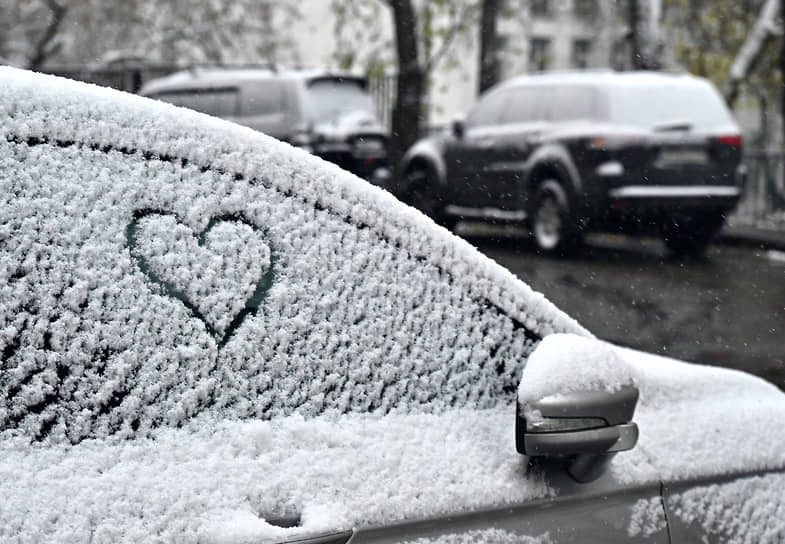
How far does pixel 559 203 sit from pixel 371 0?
362 inches

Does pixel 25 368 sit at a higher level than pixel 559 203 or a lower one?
higher

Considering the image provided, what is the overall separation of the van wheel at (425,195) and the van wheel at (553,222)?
62.4 inches

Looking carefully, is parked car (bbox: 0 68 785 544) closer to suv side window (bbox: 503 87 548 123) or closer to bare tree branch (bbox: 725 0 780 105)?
suv side window (bbox: 503 87 548 123)

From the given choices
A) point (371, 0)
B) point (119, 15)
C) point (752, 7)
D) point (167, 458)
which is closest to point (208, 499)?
point (167, 458)

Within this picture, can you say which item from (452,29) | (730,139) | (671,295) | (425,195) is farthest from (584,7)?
(671,295)

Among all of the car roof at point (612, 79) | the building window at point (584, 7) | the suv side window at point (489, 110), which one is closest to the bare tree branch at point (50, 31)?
the building window at point (584, 7)

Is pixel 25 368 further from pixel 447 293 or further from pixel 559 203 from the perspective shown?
pixel 559 203

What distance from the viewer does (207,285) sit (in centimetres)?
174

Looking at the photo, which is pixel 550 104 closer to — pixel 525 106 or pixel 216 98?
pixel 525 106

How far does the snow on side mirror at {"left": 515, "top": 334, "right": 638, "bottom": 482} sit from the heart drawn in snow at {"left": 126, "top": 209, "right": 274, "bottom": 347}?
46cm

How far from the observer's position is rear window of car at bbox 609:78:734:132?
11.7 metres

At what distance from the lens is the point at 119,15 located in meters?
30.8

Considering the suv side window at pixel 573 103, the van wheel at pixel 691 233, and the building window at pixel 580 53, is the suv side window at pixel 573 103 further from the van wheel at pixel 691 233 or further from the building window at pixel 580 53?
the building window at pixel 580 53

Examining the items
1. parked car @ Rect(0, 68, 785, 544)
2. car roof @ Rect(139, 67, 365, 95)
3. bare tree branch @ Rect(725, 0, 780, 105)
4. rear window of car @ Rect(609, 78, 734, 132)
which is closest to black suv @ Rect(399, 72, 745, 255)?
rear window of car @ Rect(609, 78, 734, 132)
